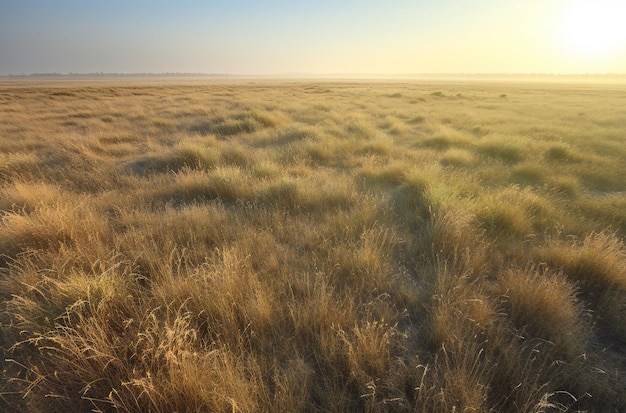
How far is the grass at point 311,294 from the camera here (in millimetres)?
2023

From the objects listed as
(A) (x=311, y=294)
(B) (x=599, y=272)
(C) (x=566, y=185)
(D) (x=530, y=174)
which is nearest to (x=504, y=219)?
(B) (x=599, y=272)

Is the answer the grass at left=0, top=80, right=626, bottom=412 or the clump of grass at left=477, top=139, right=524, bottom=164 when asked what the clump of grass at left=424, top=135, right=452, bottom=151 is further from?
the grass at left=0, top=80, right=626, bottom=412

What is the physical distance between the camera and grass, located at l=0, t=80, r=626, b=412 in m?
2.02

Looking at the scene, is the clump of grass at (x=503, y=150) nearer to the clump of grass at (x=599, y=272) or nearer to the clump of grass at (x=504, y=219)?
the clump of grass at (x=504, y=219)

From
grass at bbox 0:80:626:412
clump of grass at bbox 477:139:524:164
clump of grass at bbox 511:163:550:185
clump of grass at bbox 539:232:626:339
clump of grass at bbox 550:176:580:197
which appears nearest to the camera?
grass at bbox 0:80:626:412

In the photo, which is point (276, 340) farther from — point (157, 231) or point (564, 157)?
point (564, 157)

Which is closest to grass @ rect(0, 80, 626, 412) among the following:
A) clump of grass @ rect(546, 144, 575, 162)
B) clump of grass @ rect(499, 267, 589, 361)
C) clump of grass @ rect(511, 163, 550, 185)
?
clump of grass @ rect(499, 267, 589, 361)

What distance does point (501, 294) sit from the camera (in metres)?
3.01

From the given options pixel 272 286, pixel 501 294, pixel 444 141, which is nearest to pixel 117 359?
pixel 272 286

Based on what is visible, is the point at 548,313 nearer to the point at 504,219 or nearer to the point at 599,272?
the point at 599,272

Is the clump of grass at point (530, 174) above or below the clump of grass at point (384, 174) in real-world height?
below

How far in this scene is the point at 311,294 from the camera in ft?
9.52

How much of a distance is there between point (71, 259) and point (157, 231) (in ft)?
3.22

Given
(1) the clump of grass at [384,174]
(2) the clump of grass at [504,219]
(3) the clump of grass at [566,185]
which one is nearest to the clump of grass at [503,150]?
(3) the clump of grass at [566,185]
